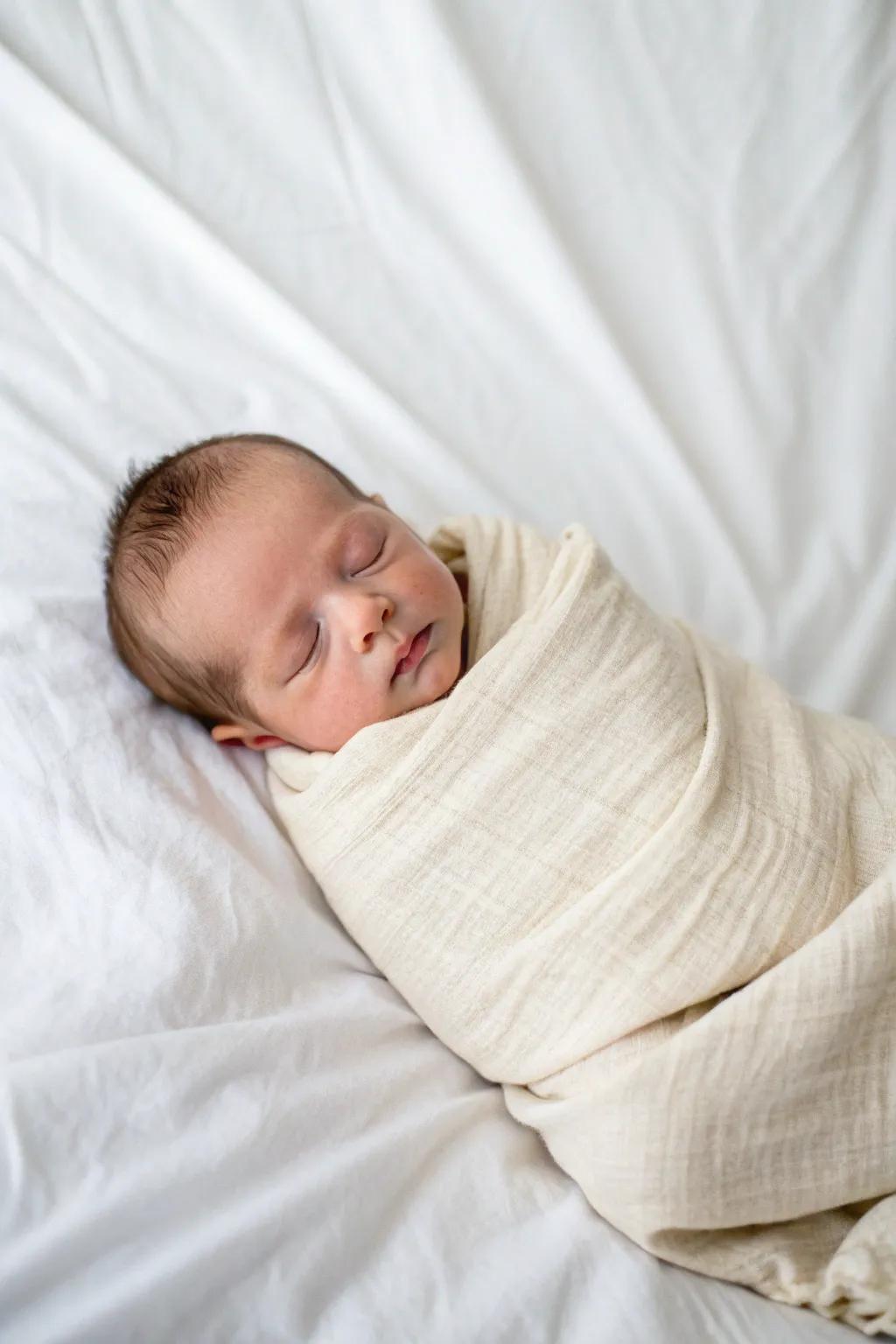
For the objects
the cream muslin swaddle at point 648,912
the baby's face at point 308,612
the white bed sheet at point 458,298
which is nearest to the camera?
the cream muslin swaddle at point 648,912

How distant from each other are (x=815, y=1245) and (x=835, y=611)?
81 centimetres

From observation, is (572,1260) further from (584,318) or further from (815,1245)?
(584,318)

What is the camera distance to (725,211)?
5.43ft

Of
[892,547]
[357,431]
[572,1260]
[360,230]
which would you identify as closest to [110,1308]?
[572,1260]

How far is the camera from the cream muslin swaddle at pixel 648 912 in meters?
0.88

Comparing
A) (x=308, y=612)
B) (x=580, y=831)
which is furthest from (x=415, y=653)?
(x=580, y=831)

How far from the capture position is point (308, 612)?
44.0 inches

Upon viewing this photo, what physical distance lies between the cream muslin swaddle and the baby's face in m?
0.05

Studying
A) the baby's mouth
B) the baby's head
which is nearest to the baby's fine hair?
the baby's head

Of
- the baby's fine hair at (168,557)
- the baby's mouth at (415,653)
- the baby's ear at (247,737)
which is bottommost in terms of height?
the baby's ear at (247,737)

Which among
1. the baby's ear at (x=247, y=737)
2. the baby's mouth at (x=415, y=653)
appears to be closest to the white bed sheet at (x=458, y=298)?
the baby's ear at (x=247, y=737)

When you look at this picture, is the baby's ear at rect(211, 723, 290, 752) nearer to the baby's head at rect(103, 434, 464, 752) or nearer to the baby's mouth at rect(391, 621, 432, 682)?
the baby's head at rect(103, 434, 464, 752)

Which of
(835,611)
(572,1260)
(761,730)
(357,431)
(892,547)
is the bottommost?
(572,1260)

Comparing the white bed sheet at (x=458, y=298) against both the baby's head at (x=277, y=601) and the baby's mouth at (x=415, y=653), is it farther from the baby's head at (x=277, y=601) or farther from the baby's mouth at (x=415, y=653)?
the baby's mouth at (x=415, y=653)
